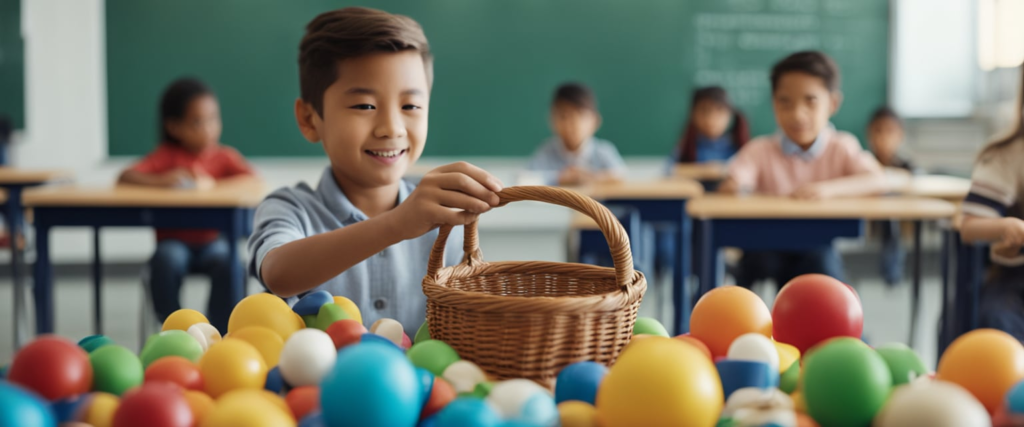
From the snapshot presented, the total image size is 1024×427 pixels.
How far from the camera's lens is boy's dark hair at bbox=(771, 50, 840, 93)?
3.01 meters

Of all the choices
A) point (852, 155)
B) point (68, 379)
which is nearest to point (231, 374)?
point (68, 379)

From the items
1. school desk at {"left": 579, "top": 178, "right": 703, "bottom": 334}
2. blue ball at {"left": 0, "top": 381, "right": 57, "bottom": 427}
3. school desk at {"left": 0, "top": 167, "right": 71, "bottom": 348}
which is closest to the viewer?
blue ball at {"left": 0, "top": 381, "right": 57, "bottom": 427}

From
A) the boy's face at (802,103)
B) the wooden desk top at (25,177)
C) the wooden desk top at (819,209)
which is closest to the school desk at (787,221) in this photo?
the wooden desk top at (819,209)

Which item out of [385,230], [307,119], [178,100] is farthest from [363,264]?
[178,100]

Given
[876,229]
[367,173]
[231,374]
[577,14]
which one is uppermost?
[577,14]

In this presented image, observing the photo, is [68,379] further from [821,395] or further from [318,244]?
[821,395]

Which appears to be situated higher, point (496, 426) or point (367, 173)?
point (367, 173)

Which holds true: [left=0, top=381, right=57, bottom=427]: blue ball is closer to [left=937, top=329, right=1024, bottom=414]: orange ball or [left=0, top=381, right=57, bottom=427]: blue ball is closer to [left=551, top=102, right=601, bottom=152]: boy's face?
[left=937, top=329, right=1024, bottom=414]: orange ball

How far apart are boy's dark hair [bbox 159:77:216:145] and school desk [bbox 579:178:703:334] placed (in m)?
1.62

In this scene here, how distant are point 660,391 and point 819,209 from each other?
86.5 inches

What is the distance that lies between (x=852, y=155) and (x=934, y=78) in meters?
3.47

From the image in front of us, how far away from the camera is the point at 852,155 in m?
3.16

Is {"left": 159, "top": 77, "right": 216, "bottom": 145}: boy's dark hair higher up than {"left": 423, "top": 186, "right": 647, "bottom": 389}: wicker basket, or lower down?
higher up

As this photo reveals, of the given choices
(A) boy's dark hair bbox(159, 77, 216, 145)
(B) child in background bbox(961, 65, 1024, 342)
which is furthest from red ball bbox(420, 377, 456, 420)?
(A) boy's dark hair bbox(159, 77, 216, 145)
